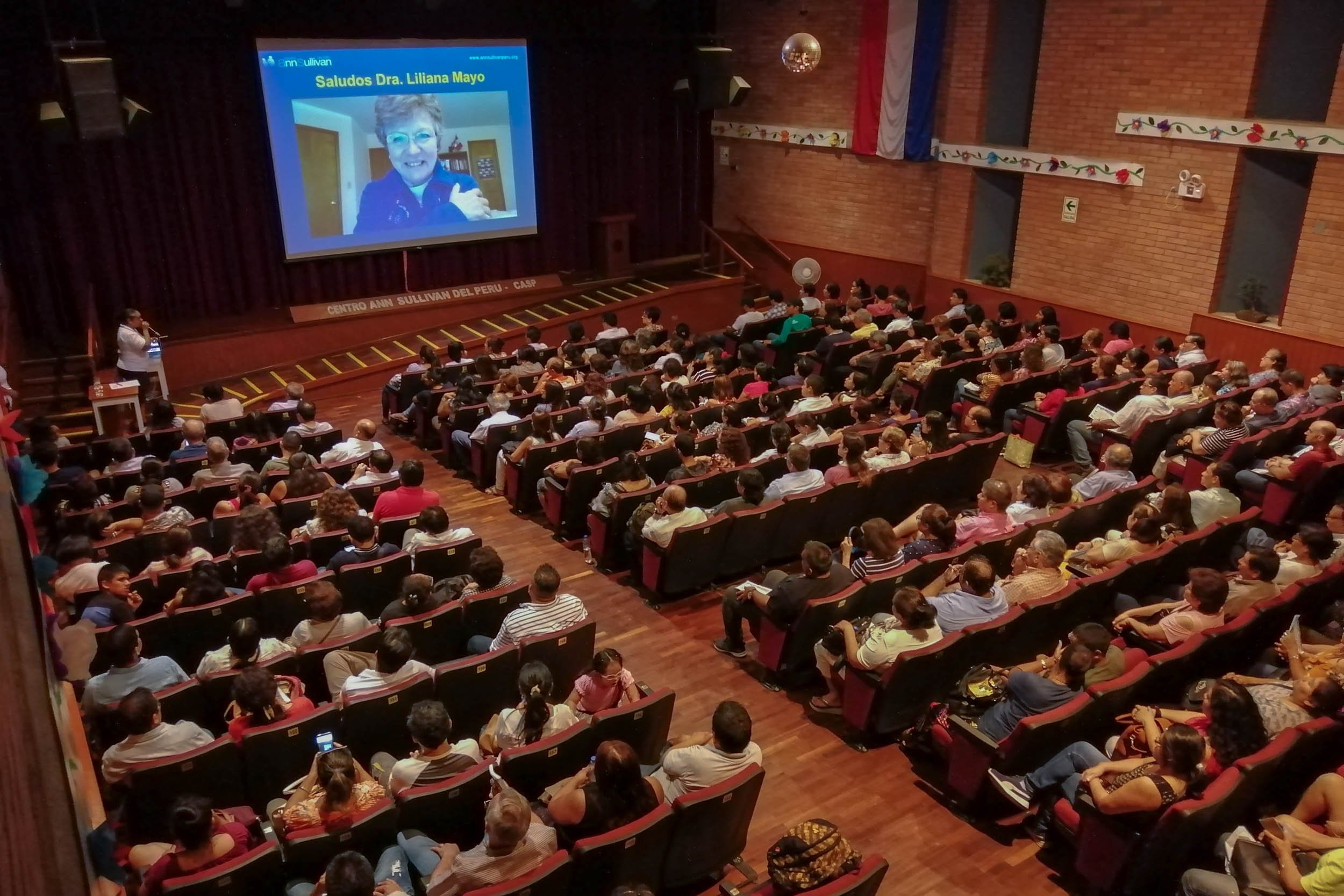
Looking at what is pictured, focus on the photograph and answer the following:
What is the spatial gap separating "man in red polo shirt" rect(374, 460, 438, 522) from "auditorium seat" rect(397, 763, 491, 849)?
2.85 m

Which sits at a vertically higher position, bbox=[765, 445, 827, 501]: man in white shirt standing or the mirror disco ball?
the mirror disco ball

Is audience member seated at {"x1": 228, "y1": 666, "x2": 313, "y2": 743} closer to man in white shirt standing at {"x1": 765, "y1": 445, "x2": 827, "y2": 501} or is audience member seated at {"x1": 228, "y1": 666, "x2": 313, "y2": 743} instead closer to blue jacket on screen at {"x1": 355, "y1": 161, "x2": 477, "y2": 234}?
man in white shirt standing at {"x1": 765, "y1": 445, "x2": 827, "y2": 501}

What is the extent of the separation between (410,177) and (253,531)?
26.8 feet

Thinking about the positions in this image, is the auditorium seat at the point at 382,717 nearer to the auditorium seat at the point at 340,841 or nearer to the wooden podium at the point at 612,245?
the auditorium seat at the point at 340,841

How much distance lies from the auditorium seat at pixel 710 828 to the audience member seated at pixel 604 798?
0.15 m

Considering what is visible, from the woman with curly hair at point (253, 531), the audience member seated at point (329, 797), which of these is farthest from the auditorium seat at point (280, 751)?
the woman with curly hair at point (253, 531)

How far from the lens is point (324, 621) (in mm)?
4992

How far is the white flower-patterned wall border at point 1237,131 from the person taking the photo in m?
9.17

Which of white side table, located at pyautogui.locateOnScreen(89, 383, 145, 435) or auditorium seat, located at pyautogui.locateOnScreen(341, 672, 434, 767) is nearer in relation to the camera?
auditorium seat, located at pyautogui.locateOnScreen(341, 672, 434, 767)

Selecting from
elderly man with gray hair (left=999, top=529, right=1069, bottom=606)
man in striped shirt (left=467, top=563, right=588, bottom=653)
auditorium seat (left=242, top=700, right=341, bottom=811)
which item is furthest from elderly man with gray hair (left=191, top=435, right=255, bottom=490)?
elderly man with gray hair (left=999, top=529, right=1069, bottom=606)

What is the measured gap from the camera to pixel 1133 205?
1093 centimetres

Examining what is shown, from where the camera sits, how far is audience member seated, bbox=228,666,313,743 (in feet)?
13.9

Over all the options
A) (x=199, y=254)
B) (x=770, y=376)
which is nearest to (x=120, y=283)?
(x=199, y=254)

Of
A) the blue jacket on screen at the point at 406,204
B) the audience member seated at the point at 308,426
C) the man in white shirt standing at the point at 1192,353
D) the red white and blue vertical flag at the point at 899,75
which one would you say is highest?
the red white and blue vertical flag at the point at 899,75
